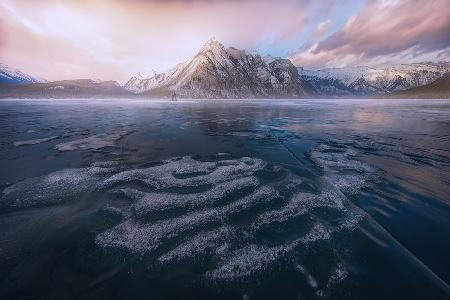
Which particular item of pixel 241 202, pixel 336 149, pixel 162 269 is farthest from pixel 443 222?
pixel 336 149

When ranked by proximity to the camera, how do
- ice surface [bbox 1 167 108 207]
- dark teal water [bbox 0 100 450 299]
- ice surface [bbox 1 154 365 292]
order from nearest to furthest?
1. dark teal water [bbox 0 100 450 299]
2. ice surface [bbox 1 154 365 292]
3. ice surface [bbox 1 167 108 207]

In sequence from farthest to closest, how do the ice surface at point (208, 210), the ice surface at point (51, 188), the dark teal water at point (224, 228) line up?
the ice surface at point (51, 188) < the ice surface at point (208, 210) < the dark teal water at point (224, 228)

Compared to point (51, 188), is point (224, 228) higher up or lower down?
lower down

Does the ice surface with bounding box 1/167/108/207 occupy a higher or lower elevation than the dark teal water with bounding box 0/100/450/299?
higher

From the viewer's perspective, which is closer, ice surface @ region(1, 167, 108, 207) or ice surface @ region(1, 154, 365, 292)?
ice surface @ region(1, 154, 365, 292)

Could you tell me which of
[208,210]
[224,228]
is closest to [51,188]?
[208,210]

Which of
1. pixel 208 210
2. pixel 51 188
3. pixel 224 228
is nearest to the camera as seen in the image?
pixel 224 228

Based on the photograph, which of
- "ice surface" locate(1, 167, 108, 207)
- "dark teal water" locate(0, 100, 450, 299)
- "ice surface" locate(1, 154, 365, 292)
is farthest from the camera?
"ice surface" locate(1, 167, 108, 207)

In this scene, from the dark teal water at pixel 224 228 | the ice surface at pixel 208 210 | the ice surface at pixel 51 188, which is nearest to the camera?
the dark teal water at pixel 224 228

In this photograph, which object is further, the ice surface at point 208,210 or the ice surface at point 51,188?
the ice surface at point 51,188

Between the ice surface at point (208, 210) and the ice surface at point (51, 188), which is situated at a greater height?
the ice surface at point (51, 188)

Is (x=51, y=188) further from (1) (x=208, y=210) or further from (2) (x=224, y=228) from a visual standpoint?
(2) (x=224, y=228)
